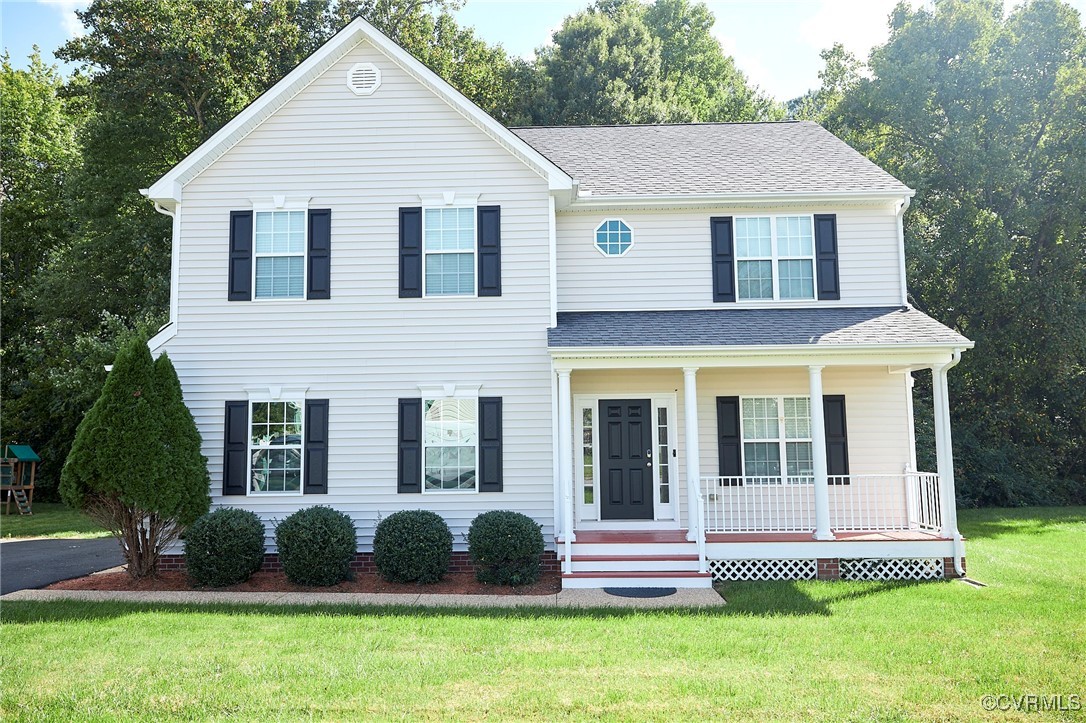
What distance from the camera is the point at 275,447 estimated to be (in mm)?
12664

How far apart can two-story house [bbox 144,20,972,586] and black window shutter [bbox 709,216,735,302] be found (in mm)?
35

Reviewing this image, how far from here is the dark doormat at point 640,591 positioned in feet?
34.9

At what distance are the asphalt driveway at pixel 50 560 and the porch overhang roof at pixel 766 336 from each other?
28.4 ft

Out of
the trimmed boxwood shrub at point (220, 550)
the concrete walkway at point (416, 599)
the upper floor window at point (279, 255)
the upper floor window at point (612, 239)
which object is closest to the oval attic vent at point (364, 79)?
the upper floor window at point (279, 255)

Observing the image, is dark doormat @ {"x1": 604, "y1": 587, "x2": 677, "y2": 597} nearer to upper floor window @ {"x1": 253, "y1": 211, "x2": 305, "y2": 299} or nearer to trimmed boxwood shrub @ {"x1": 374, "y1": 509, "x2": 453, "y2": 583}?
trimmed boxwood shrub @ {"x1": 374, "y1": 509, "x2": 453, "y2": 583}

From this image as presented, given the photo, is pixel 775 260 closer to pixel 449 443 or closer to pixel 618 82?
pixel 449 443

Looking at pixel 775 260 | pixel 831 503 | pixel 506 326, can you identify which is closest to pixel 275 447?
pixel 506 326

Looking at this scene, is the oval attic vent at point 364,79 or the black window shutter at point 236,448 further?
the oval attic vent at point 364,79

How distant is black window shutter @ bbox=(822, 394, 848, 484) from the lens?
43.1 ft

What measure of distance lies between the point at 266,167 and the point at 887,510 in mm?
11791

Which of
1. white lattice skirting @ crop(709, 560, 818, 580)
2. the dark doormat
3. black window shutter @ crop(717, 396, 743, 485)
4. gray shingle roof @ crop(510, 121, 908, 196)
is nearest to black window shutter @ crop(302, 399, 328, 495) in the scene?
the dark doormat

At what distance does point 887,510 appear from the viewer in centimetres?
1305

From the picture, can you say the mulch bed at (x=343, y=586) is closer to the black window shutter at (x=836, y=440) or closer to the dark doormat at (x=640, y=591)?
the dark doormat at (x=640, y=591)

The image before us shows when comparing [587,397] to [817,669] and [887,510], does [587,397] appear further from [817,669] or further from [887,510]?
[817,669]
